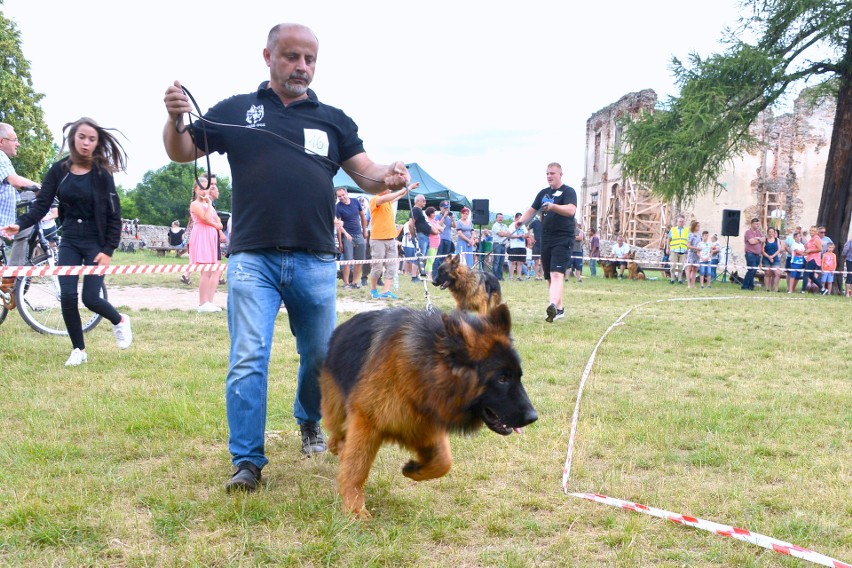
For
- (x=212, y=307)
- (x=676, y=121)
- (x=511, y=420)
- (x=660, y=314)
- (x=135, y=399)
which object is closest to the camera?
(x=511, y=420)

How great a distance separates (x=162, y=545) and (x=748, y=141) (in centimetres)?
2331

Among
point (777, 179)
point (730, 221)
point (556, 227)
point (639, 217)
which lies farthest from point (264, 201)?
point (639, 217)

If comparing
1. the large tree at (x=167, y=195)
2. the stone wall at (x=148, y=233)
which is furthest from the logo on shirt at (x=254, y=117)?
the large tree at (x=167, y=195)

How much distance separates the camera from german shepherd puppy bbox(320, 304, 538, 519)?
309 cm

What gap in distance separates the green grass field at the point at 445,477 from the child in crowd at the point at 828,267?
46.9ft

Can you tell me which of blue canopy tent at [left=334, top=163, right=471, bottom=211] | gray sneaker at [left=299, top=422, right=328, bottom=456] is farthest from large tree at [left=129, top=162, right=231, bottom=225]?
gray sneaker at [left=299, top=422, right=328, bottom=456]

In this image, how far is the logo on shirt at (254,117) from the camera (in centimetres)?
362

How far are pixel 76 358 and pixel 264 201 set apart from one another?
13.1 ft

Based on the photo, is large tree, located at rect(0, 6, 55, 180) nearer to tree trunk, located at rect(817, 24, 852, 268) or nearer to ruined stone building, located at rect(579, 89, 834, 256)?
ruined stone building, located at rect(579, 89, 834, 256)

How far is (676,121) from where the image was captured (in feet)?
73.3

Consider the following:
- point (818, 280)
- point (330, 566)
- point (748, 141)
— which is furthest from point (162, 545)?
point (748, 141)

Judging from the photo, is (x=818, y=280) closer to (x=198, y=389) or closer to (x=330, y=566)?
(x=198, y=389)

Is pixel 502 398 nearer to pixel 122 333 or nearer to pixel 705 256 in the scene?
pixel 122 333

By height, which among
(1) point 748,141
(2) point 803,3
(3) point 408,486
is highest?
(2) point 803,3
